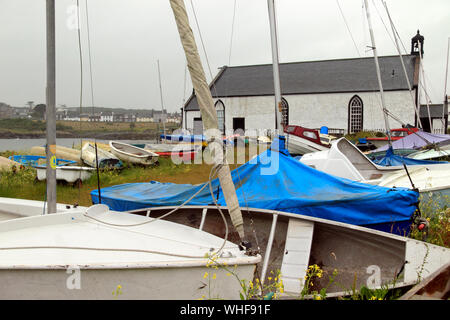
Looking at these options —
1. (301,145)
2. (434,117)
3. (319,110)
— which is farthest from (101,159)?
(434,117)

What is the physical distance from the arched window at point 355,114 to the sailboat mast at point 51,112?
137 feet

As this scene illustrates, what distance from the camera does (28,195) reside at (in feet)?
37.9

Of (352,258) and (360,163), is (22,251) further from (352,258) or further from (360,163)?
(360,163)

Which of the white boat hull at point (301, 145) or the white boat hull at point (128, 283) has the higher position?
the white boat hull at point (301, 145)

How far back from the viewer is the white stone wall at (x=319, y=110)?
1655 inches

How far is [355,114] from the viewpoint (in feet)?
146

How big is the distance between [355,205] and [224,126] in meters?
44.4

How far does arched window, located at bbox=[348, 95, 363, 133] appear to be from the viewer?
1735 inches

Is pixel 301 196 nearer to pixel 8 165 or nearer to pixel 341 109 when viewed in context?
pixel 8 165

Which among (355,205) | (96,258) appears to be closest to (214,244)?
(96,258)

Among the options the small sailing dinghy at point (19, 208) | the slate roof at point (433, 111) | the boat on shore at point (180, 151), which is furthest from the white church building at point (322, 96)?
the small sailing dinghy at point (19, 208)

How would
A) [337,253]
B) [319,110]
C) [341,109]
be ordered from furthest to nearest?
1. [319,110]
2. [341,109]
3. [337,253]

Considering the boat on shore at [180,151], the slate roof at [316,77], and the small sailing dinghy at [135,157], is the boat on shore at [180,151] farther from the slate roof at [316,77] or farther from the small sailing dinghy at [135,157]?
the slate roof at [316,77]

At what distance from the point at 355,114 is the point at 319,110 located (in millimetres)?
3993
